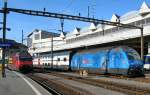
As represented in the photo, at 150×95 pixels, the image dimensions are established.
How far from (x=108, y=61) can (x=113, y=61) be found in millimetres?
1548

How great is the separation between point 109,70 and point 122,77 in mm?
2955

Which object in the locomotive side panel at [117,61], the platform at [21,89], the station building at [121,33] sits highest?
the station building at [121,33]

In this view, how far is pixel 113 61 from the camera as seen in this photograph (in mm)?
38188

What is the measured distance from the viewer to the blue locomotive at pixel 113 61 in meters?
35.6

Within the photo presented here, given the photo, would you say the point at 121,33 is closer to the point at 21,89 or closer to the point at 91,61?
the point at 91,61

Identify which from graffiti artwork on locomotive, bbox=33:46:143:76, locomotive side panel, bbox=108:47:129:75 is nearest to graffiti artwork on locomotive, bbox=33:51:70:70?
graffiti artwork on locomotive, bbox=33:46:143:76

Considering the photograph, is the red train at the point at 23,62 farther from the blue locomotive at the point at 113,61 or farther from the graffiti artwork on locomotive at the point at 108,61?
the blue locomotive at the point at 113,61

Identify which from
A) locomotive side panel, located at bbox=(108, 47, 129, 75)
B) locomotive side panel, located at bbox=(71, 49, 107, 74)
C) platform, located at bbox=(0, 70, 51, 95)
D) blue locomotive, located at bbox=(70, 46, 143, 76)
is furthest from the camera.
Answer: locomotive side panel, located at bbox=(71, 49, 107, 74)

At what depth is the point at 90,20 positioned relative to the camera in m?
44.2

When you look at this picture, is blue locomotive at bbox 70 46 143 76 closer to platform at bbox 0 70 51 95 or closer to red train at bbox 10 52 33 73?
red train at bbox 10 52 33 73

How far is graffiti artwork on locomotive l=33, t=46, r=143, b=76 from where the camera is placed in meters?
35.7

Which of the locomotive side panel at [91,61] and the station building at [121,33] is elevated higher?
the station building at [121,33]

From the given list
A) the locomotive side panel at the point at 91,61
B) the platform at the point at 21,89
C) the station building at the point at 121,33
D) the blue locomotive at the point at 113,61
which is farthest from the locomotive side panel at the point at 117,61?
the station building at the point at 121,33

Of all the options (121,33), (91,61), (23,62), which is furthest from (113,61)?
(121,33)
